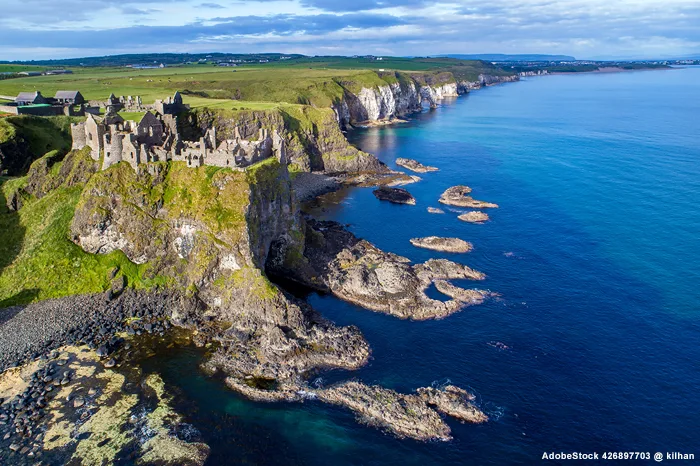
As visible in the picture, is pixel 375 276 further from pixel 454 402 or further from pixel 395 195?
pixel 395 195

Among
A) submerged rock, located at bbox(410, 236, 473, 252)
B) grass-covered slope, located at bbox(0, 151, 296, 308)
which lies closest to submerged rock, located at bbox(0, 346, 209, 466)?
grass-covered slope, located at bbox(0, 151, 296, 308)

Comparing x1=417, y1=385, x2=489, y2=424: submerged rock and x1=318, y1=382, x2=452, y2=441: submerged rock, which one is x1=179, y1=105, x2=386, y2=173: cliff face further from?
x1=417, y1=385, x2=489, y2=424: submerged rock

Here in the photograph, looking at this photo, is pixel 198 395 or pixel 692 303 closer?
pixel 198 395

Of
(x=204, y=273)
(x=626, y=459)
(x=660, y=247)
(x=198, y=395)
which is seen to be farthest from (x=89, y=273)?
(x=660, y=247)

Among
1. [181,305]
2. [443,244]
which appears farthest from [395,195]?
[181,305]

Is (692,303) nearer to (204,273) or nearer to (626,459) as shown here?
(626,459)

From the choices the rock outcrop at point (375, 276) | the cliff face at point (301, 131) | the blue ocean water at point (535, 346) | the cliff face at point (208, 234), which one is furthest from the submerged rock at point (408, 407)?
the cliff face at point (301, 131)
